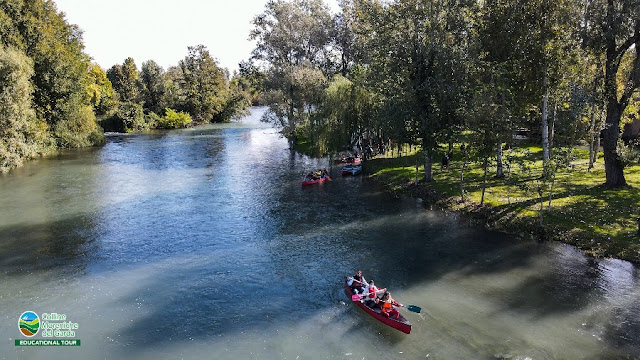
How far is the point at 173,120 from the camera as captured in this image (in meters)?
126

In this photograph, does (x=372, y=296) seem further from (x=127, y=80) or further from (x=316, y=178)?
(x=127, y=80)

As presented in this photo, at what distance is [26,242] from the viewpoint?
35.7 m

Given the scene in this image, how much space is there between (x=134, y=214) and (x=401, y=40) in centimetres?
3272

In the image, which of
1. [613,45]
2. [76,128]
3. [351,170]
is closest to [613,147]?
[613,45]

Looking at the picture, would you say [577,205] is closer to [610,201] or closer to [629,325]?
[610,201]

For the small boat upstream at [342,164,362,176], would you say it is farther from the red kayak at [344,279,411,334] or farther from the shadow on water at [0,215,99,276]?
the red kayak at [344,279,411,334]

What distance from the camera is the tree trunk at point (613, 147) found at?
3738 cm

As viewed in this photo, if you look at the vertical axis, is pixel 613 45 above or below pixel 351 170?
above

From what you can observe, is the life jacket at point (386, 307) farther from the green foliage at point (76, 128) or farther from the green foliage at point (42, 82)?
the green foliage at point (76, 128)

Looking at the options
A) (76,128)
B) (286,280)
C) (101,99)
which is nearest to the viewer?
(286,280)

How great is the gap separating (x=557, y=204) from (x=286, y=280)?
79.7 ft

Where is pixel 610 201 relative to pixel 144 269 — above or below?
above

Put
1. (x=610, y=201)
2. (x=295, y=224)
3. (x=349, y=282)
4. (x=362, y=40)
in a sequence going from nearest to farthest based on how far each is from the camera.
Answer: (x=349, y=282) < (x=610, y=201) < (x=295, y=224) < (x=362, y=40)

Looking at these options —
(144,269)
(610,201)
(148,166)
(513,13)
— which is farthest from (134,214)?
(610,201)
